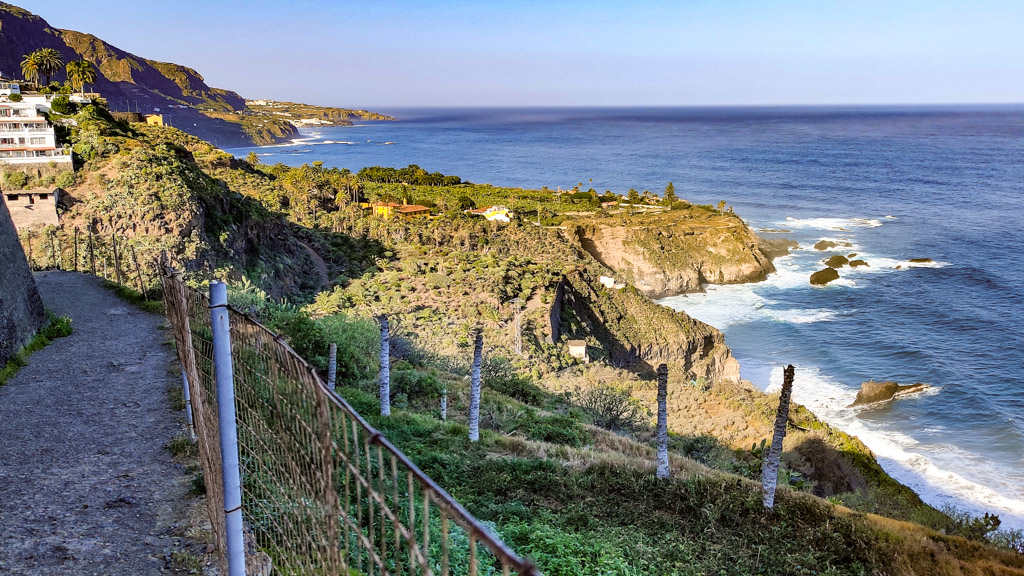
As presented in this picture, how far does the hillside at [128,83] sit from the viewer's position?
128750mm

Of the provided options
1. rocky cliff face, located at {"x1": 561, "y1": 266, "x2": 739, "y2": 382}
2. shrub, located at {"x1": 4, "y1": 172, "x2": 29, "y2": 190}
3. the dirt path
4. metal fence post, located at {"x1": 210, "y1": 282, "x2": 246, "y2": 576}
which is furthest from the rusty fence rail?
rocky cliff face, located at {"x1": 561, "y1": 266, "x2": 739, "y2": 382}

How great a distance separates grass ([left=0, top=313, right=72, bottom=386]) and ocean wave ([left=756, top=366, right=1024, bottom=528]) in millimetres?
25903

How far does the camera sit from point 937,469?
24.6 m

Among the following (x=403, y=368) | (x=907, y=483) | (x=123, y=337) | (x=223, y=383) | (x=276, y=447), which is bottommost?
(x=907, y=483)

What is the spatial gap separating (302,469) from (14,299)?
1213 centimetres

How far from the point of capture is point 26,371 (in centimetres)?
→ 1088

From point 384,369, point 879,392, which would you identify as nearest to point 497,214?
point 879,392

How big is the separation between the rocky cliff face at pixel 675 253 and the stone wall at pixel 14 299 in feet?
142

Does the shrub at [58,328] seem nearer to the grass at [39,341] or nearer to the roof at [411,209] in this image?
the grass at [39,341]

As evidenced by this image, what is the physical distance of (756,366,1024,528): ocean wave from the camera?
22.0 meters

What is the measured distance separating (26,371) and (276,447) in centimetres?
1037

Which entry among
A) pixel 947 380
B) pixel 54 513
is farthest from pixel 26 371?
pixel 947 380

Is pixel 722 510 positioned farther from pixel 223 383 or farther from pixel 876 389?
pixel 876 389

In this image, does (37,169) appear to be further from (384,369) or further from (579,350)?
(579,350)
